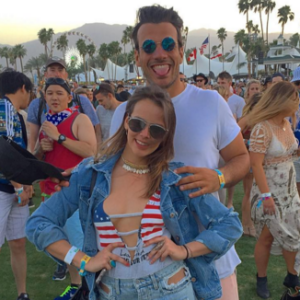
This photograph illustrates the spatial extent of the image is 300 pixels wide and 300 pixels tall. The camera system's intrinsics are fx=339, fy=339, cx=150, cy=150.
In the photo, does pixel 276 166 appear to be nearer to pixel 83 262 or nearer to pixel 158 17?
pixel 158 17

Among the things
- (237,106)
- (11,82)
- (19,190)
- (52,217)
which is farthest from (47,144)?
(237,106)

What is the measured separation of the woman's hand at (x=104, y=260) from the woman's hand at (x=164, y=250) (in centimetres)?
14

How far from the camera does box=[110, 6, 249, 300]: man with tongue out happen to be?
184 centimetres

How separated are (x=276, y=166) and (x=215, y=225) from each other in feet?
6.68

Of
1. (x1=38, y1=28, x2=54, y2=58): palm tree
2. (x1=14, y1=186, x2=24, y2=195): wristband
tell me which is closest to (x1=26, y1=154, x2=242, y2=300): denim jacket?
(x1=14, y1=186, x2=24, y2=195): wristband

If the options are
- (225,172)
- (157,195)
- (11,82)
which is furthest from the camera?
(11,82)

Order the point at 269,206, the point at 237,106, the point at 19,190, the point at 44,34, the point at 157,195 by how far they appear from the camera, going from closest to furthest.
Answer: the point at 157,195 < the point at 19,190 < the point at 269,206 < the point at 237,106 < the point at 44,34

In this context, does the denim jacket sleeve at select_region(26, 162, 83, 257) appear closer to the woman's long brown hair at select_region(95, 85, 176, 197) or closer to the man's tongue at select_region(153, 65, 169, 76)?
the woman's long brown hair at select_region(95, 85, 176, 197)

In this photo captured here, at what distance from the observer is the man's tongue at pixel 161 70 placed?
1860mm

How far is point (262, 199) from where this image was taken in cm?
337

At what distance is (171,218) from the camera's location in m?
1.62

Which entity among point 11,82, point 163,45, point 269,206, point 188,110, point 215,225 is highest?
point 163,45

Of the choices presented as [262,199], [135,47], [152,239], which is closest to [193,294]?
[152,239]

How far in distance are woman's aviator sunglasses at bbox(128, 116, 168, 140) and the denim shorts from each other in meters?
0.62
